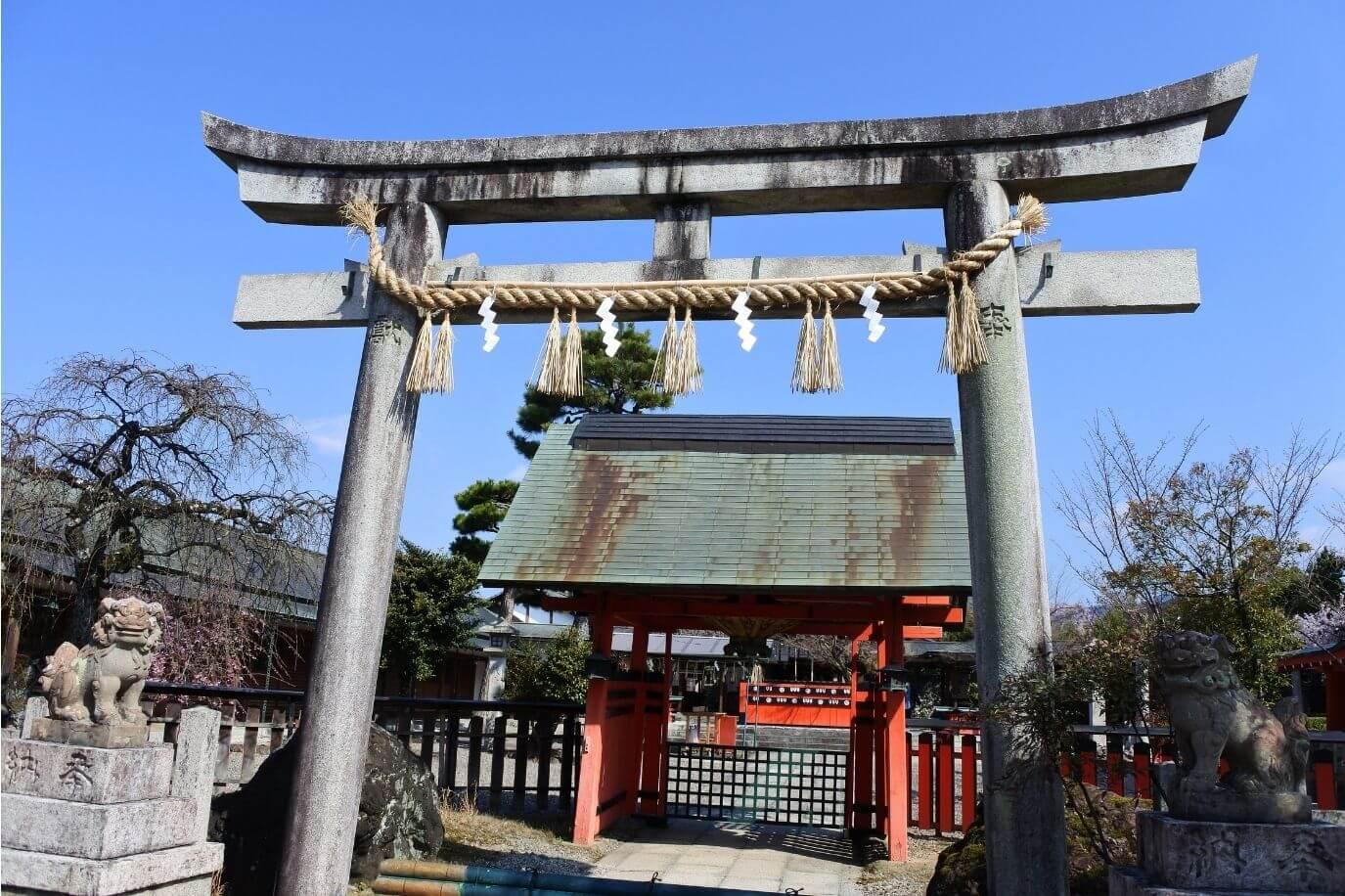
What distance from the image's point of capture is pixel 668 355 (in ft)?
15.0

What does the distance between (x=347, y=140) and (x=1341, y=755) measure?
9.49m

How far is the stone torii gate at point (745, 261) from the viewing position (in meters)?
4.19

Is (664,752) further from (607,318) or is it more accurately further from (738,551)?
(607,318)

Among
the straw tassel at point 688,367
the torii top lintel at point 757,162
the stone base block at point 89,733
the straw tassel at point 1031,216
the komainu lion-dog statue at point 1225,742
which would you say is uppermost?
the torii top lintel at point 757,162

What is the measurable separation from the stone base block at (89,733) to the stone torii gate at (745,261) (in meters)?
0.73

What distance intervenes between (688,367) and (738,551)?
5.44 meters

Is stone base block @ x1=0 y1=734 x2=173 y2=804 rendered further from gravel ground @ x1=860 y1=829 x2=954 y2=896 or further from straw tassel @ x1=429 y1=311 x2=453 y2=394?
gravel ground @ x1=860 y1=829 x2=954 y2=896

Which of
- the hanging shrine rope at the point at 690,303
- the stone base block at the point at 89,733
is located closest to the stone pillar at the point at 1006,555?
the hanging shrine rope at the point at 690,303

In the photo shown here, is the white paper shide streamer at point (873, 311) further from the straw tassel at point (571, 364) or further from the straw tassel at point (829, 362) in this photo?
the straw tassel at point (571, 364)

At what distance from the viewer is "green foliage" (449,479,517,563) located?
24.2 meters

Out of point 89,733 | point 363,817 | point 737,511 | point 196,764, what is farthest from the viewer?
point 737,511

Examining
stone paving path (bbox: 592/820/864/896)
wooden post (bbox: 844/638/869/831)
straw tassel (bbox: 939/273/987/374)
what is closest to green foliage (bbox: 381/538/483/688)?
stone paving path (bbox: 592/820/864/896)

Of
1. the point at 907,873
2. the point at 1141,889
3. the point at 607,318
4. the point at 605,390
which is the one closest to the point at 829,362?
the point at 607,318

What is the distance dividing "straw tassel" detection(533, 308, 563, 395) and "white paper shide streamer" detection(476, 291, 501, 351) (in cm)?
28
